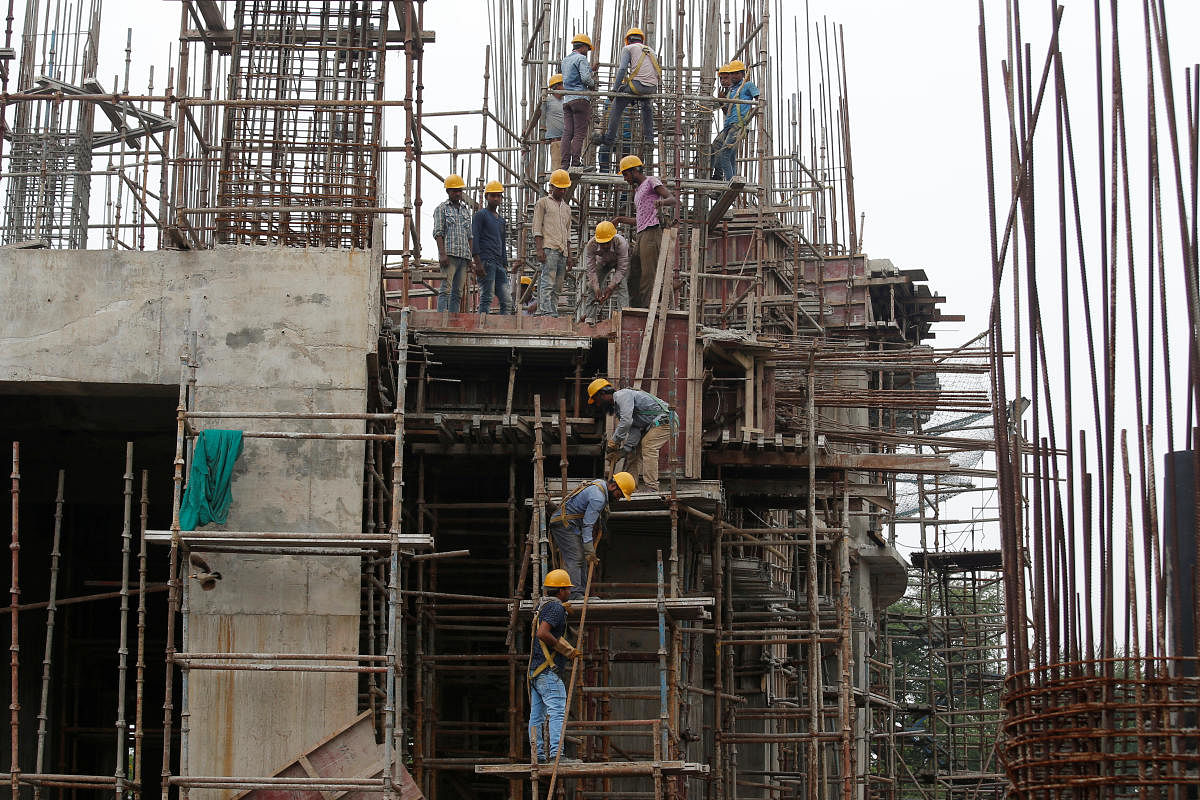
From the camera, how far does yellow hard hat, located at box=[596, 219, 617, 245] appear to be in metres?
22.5

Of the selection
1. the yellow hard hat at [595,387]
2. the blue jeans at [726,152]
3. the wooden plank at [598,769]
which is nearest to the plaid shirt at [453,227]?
the yellow hard hat at [595,387]

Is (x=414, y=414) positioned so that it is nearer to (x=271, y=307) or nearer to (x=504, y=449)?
(x=504, y=449)

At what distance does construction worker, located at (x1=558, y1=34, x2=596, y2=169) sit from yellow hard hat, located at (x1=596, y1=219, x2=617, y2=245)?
10.1 ft

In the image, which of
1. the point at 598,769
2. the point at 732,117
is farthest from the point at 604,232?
the point at 598,769

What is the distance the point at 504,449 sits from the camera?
73.7 ft

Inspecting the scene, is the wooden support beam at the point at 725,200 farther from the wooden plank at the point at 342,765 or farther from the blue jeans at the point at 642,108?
the wooden plank at the point at 342,765

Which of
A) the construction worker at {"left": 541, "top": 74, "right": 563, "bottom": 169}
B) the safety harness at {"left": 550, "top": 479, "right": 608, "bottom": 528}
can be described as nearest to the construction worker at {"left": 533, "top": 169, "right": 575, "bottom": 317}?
the construction worker at {"left": 541, "top": 74, "right": 563, "bottom": 169}

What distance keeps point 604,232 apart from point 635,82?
3754 millimetres

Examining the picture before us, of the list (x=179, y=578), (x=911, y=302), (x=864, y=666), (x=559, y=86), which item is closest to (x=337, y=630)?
(x=179, y=578)

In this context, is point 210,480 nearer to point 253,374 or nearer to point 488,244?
point 253,374

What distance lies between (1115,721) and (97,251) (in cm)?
1306

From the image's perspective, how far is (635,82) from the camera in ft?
83.5

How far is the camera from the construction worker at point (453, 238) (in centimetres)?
2348

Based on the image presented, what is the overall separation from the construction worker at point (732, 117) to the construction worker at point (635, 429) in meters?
5.76
